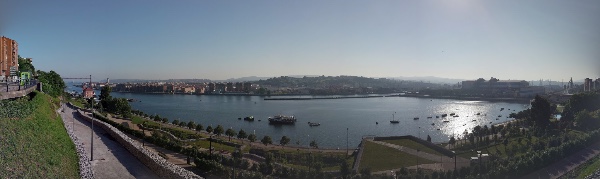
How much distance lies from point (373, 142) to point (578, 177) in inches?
141

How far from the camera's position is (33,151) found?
259 cm

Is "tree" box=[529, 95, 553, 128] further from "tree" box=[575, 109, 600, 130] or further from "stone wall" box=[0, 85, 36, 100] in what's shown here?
"stone wall" box=[0, 85, 36, 100]

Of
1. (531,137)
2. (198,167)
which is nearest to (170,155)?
(198,167)

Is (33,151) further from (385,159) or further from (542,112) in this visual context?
(542,112)

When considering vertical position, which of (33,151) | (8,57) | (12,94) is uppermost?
(8,57)

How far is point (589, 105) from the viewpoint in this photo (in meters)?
10.3

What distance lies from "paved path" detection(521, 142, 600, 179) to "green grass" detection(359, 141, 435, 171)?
1.49 metres

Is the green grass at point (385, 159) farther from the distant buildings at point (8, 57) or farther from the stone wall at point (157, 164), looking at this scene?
the distant buildings at point (8, 57)

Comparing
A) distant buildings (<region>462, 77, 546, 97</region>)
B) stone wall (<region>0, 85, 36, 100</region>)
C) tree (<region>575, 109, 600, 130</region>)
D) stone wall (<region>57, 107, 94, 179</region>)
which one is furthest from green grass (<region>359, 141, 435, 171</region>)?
distant buildings (<region>462, 77, 546, 97</region>)

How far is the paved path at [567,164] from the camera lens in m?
5.01

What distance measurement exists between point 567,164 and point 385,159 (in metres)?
2.48

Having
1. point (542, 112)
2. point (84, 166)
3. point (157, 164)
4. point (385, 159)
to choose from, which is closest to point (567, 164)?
point (385, 159)

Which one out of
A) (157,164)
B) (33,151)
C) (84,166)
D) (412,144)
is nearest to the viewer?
(33,151)

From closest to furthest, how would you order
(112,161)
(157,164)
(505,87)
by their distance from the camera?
(157,164), (112,161), (505,87)
